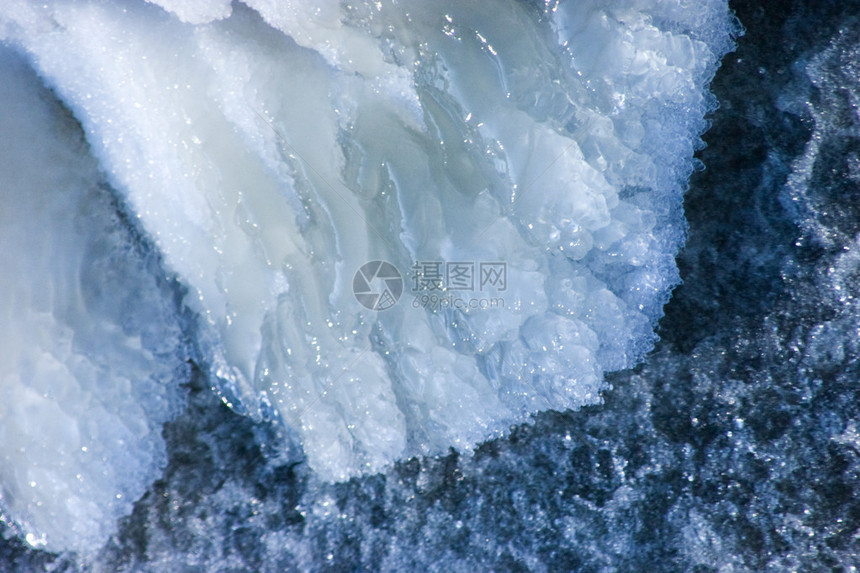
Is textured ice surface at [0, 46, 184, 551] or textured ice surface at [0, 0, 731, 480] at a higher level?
textured ice surface at [0, 0, 731, 480]

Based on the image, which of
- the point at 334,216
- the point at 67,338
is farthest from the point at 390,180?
the point at 67,338

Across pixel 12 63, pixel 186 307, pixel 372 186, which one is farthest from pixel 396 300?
pixel 12 63

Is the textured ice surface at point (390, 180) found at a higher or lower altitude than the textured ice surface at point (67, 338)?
higher

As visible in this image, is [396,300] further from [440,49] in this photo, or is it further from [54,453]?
[54,453]

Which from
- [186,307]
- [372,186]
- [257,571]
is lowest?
[257,571]

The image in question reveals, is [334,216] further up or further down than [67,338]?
further up

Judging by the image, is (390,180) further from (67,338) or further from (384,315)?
(67,338)
